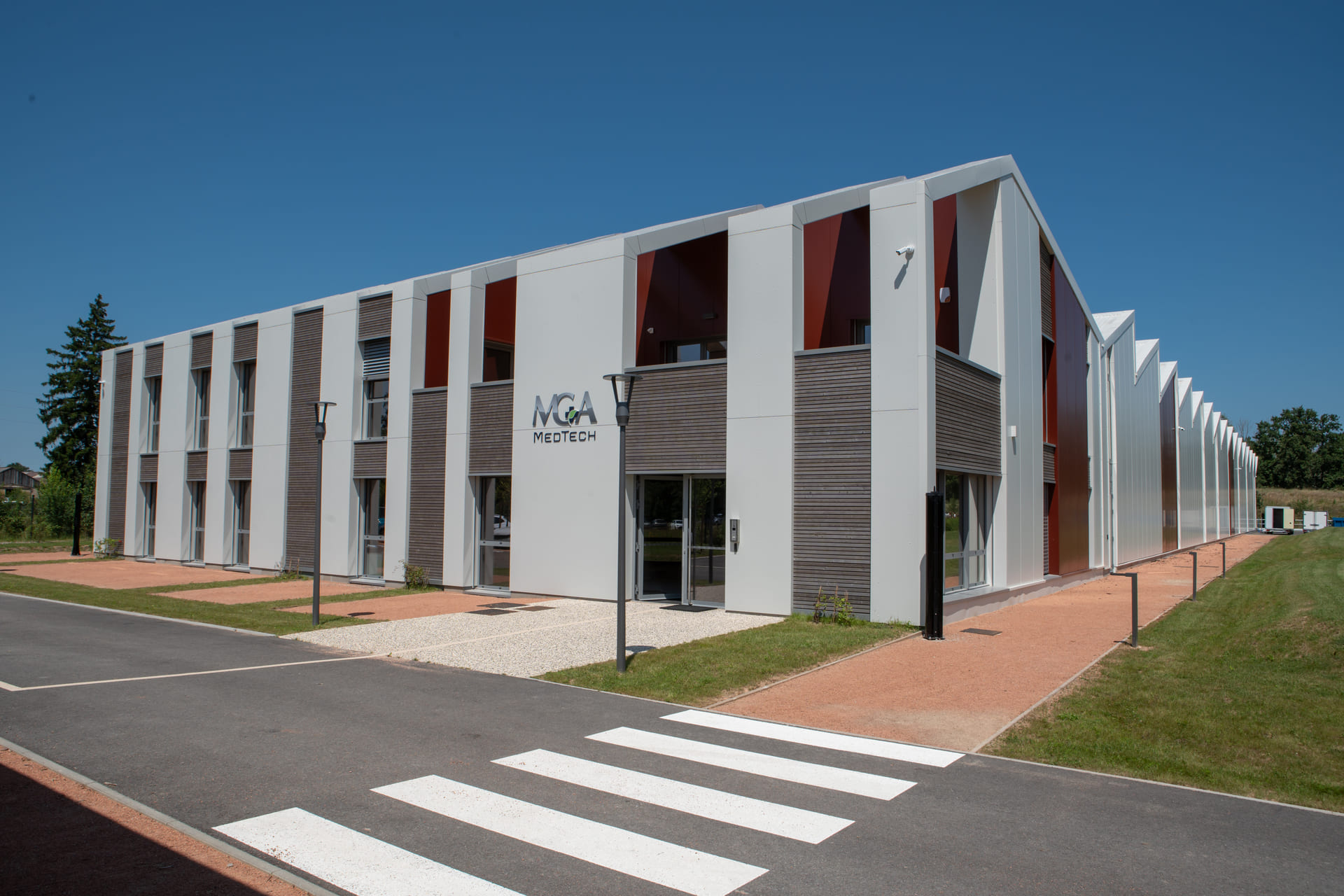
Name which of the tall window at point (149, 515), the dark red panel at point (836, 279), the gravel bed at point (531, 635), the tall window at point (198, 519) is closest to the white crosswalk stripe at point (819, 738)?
the gravel bed at point (531, 635)

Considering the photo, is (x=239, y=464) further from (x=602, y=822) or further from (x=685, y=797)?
(x=602, y=822)

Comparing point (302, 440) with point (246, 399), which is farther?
point (246, 399)

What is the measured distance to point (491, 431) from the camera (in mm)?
19125

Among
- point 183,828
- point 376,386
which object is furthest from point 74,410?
point 183,828

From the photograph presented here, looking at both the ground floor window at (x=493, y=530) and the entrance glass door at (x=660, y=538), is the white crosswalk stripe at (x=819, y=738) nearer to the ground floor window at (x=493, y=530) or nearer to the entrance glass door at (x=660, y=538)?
the entrance glass door at (x=660, y=538)

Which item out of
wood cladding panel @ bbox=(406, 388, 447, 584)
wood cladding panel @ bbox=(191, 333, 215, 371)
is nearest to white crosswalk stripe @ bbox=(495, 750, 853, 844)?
wood cladding panel @ bbox=(406, 388, 447, 584)

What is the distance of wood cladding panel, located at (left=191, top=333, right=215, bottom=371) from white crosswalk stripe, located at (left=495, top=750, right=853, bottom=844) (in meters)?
24.9

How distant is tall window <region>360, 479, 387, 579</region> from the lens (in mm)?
21562

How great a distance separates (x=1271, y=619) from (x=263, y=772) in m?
14.4

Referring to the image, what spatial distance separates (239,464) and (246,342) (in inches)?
148

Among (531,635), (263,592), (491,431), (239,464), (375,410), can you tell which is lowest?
(263,592)

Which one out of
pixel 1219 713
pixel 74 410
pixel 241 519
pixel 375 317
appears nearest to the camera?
pixel 1219 713

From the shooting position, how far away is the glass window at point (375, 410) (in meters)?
21.8

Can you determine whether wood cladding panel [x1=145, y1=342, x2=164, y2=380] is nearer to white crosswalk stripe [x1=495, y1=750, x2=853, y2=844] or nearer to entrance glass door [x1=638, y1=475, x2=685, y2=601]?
entrance glass door [x1=638, y1=475, x2=685, y2=601]
